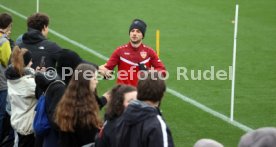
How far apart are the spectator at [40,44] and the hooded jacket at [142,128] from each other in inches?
147

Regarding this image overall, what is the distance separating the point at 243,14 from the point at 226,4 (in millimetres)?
1705

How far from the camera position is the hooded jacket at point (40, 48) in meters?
9.73

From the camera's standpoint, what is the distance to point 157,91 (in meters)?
6.15

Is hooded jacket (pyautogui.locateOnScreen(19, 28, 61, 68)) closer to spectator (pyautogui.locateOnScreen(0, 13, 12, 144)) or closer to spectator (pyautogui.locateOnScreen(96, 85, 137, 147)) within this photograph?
spectator (pyautogui.locateOnScreen(0, 13, 12, 144))

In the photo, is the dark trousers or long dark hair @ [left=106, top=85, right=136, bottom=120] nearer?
long dark hair @ [left=106, top=85, right=136, bottom=120]

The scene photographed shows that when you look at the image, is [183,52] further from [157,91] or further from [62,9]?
[157,91]

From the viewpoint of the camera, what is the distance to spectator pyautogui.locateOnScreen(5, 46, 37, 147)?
328 inches

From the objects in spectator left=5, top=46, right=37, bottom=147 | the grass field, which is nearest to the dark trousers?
spectator left=5, top=46, right=37, bottom=147

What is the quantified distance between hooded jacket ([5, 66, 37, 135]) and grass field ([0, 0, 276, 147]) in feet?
9.11

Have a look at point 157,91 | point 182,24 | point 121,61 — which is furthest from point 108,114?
point 182,24

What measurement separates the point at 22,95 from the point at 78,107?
1.84 m

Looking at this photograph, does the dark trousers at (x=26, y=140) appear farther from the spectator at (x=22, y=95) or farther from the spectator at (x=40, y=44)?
the spectator at (x=40, y=44)

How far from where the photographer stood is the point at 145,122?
19.7 ft

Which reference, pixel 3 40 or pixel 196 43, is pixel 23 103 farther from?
pixel 196 43
